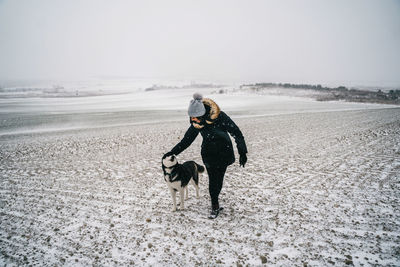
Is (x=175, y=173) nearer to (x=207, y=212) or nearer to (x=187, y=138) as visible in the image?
(x=187, y=138)

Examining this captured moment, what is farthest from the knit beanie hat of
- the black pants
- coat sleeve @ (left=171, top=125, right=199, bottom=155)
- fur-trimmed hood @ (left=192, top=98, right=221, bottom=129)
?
the black pants

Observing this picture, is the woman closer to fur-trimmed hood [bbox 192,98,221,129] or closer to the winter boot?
fur-trimmed hood [bbox 192,98,221,129]

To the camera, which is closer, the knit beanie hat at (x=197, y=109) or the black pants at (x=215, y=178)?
the knit beanie hat at (x=197, y=109)

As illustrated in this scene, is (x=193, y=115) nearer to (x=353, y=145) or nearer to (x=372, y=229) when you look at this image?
(x=372, y=229)

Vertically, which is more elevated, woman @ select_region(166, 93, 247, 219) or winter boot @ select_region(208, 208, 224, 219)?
woman @ select_region(166, 93, 247, 219)

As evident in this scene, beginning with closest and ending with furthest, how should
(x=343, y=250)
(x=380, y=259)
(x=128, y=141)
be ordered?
(x=380, y=259), (x=343, y=250), (x=128, y=141)

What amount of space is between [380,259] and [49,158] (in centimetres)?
1244

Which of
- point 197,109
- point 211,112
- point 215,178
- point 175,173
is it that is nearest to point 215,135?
point 211,112

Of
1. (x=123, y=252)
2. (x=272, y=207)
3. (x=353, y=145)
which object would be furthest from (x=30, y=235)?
(x=353, y=145)

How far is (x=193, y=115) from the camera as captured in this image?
4.00 m

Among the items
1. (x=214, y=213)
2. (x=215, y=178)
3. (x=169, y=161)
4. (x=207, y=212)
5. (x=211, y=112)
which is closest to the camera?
(x=211, y=112)

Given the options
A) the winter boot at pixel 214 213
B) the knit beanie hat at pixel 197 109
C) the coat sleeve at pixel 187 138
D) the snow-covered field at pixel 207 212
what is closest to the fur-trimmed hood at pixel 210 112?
the knit beanie hat at pixel 197 109

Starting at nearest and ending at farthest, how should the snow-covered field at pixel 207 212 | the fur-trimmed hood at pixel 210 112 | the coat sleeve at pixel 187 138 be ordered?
the snow-covered field at pixel 207 212 → the fur-trimmed hood at pixel 210 112 → the coat sleeve at pixel 187 138

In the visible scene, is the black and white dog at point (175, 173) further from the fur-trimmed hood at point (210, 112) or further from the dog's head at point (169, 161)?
the fur-trimmed hood at point (210, 112)
